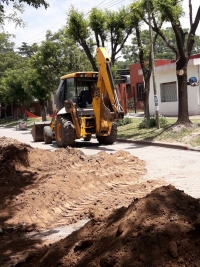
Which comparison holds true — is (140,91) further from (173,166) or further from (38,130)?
(173,166)

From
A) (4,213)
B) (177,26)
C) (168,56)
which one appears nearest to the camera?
(4,213)

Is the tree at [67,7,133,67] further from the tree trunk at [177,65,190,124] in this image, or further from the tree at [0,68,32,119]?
the tree at [0,68,32,119]

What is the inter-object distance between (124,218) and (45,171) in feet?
19.0

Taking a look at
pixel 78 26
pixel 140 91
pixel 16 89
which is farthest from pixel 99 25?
pixel 16 89

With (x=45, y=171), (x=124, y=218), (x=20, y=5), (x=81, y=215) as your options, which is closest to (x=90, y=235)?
(x=124, y=218)

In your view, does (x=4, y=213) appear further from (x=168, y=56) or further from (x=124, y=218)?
(x=168, y=56)

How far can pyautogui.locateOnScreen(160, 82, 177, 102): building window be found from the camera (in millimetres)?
28734

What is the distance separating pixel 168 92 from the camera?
29391 mm

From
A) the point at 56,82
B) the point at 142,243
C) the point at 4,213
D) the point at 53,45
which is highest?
the point at 53,45

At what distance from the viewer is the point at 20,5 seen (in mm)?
12312

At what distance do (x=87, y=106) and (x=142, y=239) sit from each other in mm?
13583

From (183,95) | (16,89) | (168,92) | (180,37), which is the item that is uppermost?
(180,37)

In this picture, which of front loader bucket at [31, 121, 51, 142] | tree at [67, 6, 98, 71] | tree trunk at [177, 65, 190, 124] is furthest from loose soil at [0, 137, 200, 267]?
tree at [67, 6, 98, 71]

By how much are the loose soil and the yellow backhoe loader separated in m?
3.48
